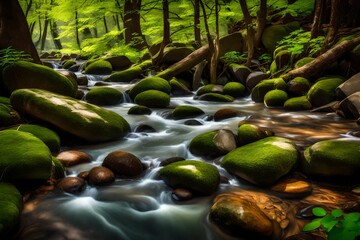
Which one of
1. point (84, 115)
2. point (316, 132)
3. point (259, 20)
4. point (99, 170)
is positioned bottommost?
point (316, 132)

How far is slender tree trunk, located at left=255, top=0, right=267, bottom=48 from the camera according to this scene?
37.7 feet

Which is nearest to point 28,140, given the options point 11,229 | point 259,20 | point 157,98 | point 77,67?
point 11,229

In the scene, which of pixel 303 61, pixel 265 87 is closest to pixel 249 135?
pixel 265 87

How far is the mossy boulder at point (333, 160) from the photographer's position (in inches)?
157

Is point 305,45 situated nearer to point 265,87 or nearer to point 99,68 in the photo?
point 265,87

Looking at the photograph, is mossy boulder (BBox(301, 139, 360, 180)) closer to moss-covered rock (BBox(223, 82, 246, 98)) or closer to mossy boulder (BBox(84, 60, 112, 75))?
moss-covered rock (BBox(223, 82, 246, 98))

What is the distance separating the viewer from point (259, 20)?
1209 centimetres

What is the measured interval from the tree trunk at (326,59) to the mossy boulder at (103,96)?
5743 millimetres

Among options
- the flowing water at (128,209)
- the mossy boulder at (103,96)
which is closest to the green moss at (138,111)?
the mossy boulder at (103,96)

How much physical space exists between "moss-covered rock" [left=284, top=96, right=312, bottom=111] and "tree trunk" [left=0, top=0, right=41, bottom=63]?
7985mm

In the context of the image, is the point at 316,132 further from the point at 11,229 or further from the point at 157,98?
the point at 11,229

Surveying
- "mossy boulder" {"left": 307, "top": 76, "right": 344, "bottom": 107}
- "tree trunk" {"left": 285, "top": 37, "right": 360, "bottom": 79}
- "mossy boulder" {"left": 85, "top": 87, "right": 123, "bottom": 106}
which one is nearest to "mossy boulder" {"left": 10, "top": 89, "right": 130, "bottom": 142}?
"mossy boulder" {"left": 85, "top": 87, "right": 123, "bottom": 106}

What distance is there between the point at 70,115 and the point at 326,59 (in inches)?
301

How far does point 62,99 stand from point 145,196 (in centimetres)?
322
